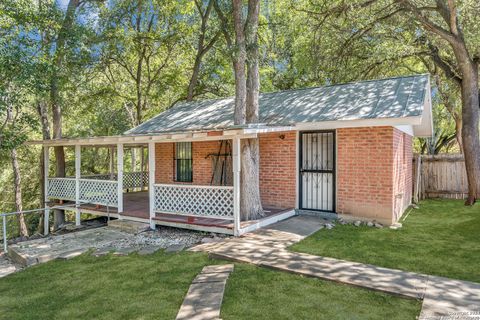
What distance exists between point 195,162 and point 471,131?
9.90m

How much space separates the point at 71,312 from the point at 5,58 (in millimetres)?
6572

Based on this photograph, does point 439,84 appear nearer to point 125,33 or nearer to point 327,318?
point 125,33

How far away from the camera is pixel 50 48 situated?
11.0 meters

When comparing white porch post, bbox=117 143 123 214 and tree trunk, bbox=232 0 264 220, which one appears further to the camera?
white porch post, bbox=117 143 123 214

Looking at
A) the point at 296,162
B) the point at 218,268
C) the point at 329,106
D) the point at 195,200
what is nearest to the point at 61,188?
the point at 195,200

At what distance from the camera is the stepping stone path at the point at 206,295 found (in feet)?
12.8

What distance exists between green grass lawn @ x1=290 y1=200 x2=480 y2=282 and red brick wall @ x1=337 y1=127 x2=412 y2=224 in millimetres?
637

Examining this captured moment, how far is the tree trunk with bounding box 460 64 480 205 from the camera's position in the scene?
11.1 meters

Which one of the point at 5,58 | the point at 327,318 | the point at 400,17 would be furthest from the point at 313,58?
the point at 327,318

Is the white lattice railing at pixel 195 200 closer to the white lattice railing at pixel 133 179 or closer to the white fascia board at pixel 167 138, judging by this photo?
the white fascia board at pixel 167 138

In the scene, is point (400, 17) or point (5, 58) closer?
point (5, 58)

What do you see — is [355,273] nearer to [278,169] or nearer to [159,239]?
[159,239]

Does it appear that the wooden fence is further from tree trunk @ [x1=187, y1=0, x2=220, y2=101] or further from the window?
tree trunk @ [x1=187, y1=0, x2=220, y2=101]

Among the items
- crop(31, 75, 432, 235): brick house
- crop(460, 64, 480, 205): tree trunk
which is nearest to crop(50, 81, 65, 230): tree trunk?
crop(31, 75, 432, 235): brick house
